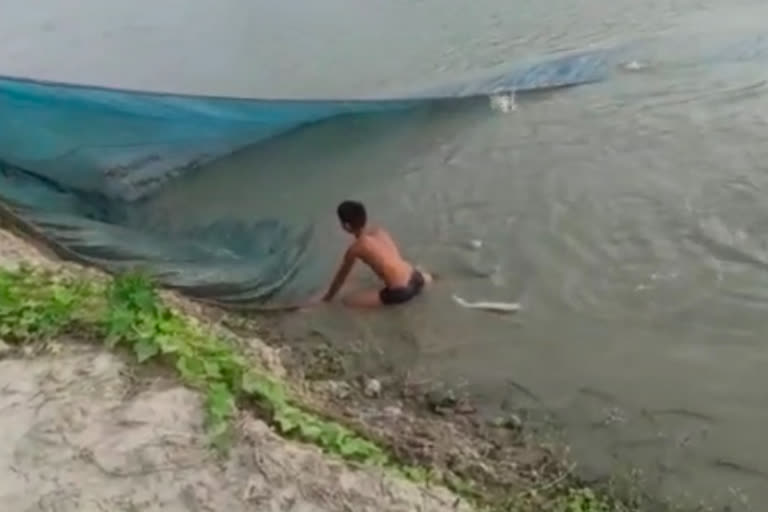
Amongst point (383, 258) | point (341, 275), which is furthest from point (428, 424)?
point (341, 275)

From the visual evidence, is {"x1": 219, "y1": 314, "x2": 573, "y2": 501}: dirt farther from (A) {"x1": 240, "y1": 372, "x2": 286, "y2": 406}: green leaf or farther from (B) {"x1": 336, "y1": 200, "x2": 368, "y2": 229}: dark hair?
(B) {"x1": 336, "y1": 200, "x2": 368, "y2": 229}: dark hair

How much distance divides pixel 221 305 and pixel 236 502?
99.9 inches

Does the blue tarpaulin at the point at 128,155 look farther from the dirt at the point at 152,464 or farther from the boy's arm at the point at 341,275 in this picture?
the dirt at the point at 152,464

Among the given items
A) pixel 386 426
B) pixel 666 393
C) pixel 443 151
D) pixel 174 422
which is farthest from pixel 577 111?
pixel 174 422

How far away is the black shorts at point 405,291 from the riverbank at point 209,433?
0.89 metres

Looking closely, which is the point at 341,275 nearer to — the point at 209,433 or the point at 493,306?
the point at 493,306

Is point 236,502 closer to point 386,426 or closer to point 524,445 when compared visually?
→ point 386,426

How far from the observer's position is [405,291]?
18.2 ft

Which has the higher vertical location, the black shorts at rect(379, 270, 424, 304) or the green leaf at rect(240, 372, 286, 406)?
the green leaf at rect(240, 372, 286, 406)

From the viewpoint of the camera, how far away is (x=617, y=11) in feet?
31.9

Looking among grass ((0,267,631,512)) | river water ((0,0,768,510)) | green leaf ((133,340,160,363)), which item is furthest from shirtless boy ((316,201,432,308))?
green leaf ((133,340,160,363))

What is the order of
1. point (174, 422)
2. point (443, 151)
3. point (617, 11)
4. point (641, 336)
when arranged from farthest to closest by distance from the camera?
point (617, 11) < point (443, 151) < point (641, 336) < point (174, 422)

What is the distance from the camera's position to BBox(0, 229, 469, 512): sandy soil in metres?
3.24

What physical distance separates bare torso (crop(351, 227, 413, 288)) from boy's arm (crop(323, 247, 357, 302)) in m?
0.03
